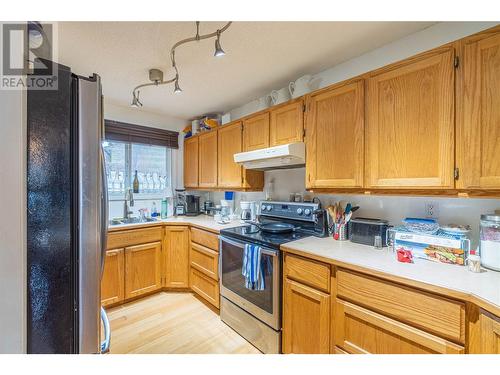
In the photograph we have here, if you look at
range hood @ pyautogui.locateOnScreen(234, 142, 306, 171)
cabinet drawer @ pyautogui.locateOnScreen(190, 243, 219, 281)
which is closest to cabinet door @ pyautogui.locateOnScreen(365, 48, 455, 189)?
range hood @ pyautogui.locateOnScreen(234, 142, 306, 171)

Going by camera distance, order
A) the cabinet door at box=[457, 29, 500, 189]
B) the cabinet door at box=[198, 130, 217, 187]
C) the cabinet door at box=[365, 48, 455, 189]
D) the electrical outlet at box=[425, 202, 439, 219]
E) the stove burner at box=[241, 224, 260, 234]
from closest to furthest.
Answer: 1. the cabinet door at box=[457, 29, 500, 189]
2. the cabinet door at box=[365, 48, 455, 189]
3. the electrical outlet at box=[425, 202, 439, 219]
4. the stove burner at box=[241, 224, 260, 234]
5. the cabinet door at box=[198, 130, 217, 187]

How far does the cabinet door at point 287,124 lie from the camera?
1859mm

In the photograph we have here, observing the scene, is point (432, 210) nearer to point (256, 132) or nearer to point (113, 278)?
point (256, 132)

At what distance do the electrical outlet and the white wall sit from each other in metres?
2.02

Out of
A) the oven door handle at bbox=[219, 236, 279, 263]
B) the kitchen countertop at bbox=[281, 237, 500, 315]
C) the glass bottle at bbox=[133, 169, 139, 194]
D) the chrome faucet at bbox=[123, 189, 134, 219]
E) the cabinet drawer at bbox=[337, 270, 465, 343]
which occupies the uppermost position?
the glass bottle at bbox=[133, 169, 139, 194]

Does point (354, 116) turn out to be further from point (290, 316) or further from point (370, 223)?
point (290, 316)

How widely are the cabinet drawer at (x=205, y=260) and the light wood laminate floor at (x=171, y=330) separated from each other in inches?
15.9

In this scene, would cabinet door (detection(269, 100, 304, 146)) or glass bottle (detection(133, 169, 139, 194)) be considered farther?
glass bottle (detection(133, 169, 139, 194))

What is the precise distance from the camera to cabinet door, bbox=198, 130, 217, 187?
2765mm

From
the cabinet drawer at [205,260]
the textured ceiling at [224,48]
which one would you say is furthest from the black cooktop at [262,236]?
the textured ceiling at [224,48]

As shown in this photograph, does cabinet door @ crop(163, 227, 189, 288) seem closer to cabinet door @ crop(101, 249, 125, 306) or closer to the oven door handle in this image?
cabinet door @ crop(101, 249, 125, 306)

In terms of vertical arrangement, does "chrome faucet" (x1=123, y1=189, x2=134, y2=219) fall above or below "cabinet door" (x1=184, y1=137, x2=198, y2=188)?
below

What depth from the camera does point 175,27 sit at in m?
1.38

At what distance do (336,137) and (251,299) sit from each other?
4.78ft
